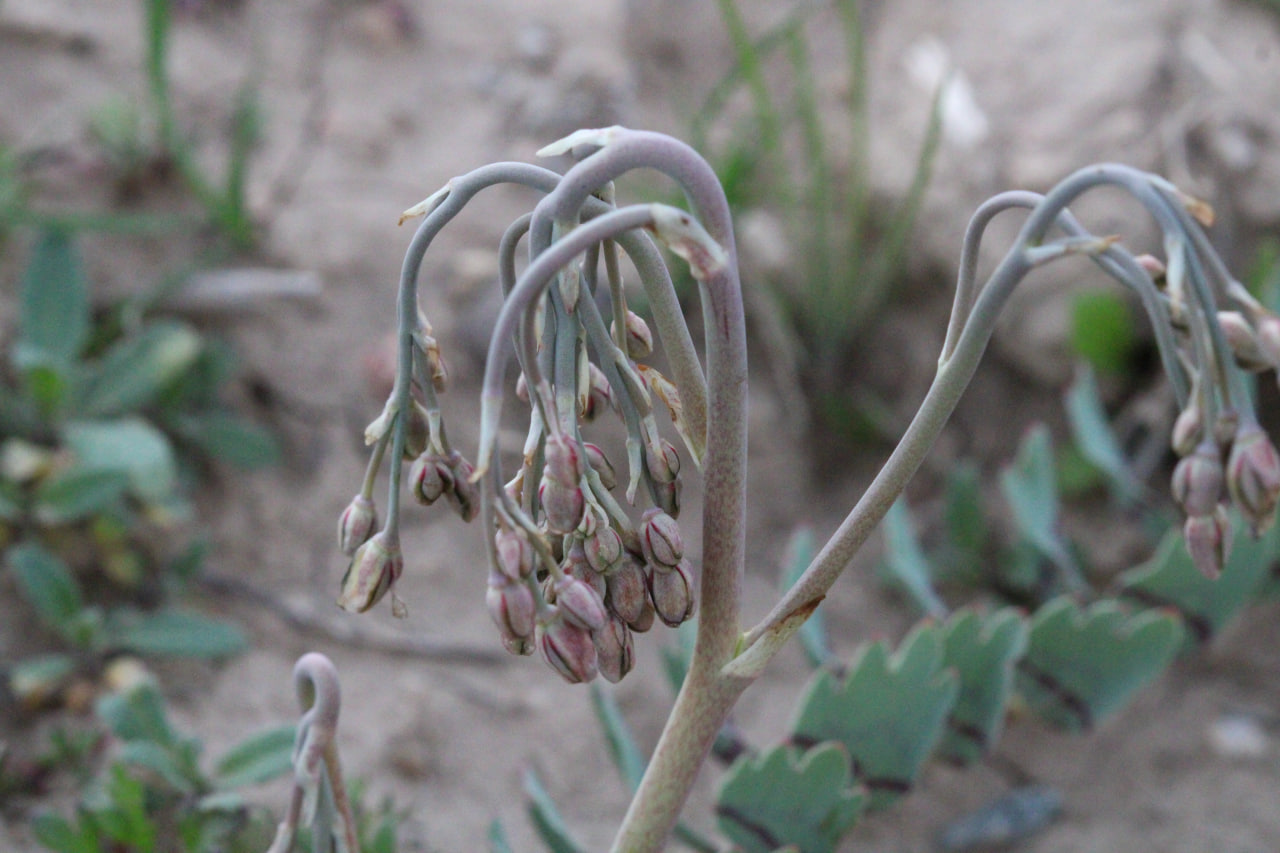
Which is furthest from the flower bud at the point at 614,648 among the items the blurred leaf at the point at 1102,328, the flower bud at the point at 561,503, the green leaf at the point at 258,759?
the blurred leaf at the point at 1102,328

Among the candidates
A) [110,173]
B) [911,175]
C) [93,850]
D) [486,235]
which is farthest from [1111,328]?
[110,173]

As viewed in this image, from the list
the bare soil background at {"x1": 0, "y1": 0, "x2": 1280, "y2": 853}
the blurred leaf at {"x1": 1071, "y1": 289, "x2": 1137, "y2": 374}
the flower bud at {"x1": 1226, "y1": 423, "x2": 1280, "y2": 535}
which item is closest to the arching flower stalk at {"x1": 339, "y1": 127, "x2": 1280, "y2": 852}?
the flower bud at {"x1": 1226, "y1": 423, "x2": 1280, "y2": 535}

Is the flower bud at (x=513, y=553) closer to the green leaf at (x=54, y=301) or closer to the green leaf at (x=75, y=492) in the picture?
the green leaf at (x=75, y=492)

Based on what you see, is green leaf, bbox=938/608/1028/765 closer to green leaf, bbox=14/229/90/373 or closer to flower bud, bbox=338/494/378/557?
flower bud, bbox=338/494/378/557

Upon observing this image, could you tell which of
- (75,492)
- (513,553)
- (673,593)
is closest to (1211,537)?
(673,593)

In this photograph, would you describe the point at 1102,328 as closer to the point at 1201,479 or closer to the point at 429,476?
the point at 1201,479

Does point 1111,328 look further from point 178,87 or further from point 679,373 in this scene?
point 178,87
